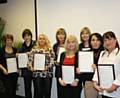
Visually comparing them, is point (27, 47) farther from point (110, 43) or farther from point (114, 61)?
point (114, 61)

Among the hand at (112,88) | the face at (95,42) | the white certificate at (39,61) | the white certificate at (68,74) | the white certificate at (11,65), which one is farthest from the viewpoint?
the white certificate at (11,65)

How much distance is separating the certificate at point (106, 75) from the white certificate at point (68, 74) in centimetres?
75

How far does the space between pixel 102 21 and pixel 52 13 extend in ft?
4.05

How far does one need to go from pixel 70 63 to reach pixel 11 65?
1290mm

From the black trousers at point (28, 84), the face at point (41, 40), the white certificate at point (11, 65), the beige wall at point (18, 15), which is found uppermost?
the beige wall at point (18, 15)

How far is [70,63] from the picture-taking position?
4062 mm

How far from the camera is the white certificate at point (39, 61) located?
459 centimetres

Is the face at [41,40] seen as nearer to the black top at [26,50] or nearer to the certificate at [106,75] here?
the black top at [26,50]

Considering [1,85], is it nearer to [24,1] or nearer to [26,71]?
[26,71]

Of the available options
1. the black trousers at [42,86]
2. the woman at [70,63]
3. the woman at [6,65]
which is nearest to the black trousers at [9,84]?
the woman at [6,65]

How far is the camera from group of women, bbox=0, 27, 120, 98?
329 centimetres

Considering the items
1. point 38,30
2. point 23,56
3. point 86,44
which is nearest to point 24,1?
point 38,30

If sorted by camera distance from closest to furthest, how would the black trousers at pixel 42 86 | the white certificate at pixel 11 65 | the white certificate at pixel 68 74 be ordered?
the white certificate at pixel 68 74 → the black trousers at pixel 42 86 → the white certificate at pixel 11 65

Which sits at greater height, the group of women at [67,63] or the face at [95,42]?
the face at [95,42]
